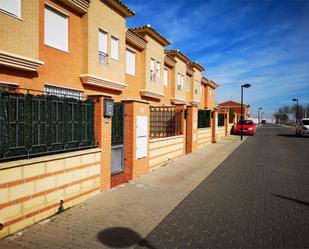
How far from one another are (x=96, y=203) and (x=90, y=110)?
7.22ft

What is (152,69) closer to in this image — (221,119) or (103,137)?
(221,119)

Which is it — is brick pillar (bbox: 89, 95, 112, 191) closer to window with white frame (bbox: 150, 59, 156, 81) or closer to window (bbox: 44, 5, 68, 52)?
window (bbox: 44, 5, 68, 52)

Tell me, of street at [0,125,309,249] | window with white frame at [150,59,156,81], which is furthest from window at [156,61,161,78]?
street at [0,125,309,249]

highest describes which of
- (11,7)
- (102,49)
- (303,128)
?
(11,7)

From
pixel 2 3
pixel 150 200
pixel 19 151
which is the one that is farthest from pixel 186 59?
pixel 19 151

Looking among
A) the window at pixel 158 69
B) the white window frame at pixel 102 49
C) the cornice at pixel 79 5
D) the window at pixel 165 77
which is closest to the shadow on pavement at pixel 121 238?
the cornice at pixel 79 5

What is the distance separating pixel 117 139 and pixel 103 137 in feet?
3.57

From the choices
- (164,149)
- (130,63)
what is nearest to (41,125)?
(164,149)

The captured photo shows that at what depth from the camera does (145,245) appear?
402 centimetres

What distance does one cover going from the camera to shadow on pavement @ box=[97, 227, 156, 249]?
4.05 meters

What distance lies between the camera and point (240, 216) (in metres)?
5.24

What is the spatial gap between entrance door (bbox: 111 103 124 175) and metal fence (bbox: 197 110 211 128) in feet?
31.5

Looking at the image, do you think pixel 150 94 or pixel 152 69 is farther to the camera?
A: pixel 152 69

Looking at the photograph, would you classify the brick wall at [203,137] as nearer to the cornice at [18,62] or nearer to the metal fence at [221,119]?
the metal fence at [221,119]
